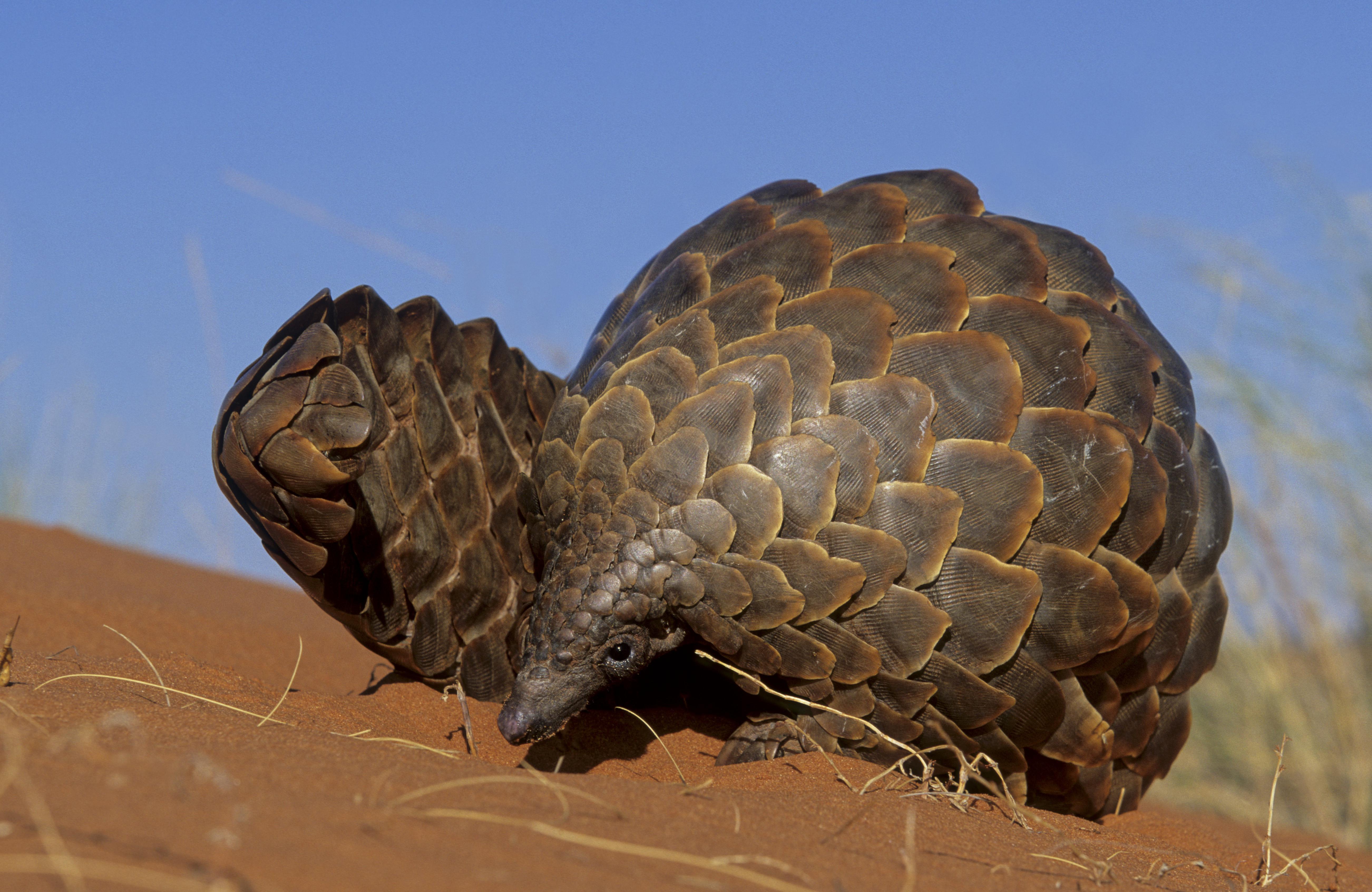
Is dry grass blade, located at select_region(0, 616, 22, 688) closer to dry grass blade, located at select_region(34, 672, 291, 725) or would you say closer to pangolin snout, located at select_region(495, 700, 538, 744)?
dry grass blade, located at select_region(34, 672, 291, 725)

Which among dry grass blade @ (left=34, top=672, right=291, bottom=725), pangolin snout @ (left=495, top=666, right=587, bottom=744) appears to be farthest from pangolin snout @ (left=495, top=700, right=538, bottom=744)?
dry grass blade @ (left=34, top=672, right=291, bottom=725)

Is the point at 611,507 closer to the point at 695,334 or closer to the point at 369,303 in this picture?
the point at 695,334

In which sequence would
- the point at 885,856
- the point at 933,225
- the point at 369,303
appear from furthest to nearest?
the point at 369,303 → the point at 933,225 → the point at 885,856

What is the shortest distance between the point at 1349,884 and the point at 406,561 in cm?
253

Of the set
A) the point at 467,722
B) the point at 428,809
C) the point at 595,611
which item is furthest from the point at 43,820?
the point at 467,722

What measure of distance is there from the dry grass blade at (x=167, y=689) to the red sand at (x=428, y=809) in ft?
0.07

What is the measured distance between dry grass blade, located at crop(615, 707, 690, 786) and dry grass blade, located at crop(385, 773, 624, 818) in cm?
50

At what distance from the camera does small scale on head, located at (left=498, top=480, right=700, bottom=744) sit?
248 cm

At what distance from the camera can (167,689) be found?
2412mm

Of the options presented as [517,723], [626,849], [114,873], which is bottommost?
[517,723]

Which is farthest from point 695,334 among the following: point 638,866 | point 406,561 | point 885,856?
point 638,866

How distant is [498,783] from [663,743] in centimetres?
102

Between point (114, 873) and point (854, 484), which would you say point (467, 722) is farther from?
point (114, 873)

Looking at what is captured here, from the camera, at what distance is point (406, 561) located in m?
3.10
